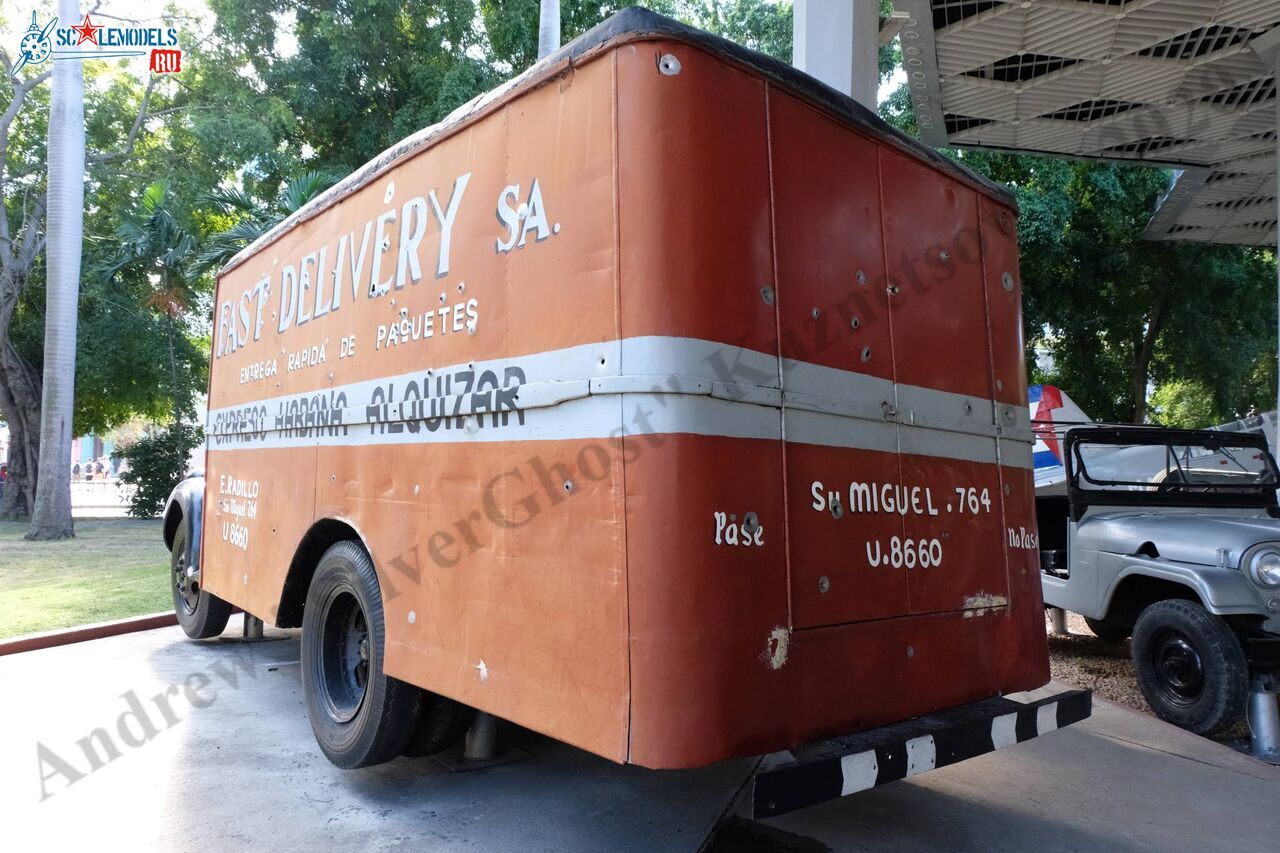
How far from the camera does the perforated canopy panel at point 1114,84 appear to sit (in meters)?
9.92

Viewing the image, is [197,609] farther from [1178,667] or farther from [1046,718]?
[1178,667]

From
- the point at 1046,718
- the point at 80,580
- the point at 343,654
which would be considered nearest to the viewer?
the point at 1046,718

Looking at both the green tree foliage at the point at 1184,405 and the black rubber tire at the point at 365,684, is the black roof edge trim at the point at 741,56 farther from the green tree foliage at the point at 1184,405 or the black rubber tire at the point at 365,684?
the green tree foliage at the point at 1184,405

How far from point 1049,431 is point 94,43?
641 inches

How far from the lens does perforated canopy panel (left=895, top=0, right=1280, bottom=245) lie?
32.6ft

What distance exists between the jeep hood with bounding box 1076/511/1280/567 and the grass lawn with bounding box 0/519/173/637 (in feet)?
26.8

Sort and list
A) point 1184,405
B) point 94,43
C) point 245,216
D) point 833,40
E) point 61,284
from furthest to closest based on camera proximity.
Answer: point 1184,405
point 94,43
point 245,216
point 61,284
point 833,40

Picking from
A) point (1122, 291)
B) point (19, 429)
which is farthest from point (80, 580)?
point (1122, 291)

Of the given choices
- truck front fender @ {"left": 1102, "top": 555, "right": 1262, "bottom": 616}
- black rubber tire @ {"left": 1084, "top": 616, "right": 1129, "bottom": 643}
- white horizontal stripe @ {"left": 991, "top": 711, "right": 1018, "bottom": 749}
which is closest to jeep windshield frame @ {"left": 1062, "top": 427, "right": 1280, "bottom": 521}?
truck front fender @ {"left": 1102, "top": 555, "right": 1262, "bottom": 616}

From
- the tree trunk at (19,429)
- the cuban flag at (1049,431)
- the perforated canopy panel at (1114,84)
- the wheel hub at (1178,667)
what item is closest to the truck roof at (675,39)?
the cuban flag at (1049,431)

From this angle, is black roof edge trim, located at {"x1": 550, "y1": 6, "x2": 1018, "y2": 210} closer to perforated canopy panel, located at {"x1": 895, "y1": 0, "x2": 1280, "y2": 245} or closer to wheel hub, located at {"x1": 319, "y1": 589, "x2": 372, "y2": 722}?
wheel hub, located at {"x1": 319, "y1": 589, "x2": 372, "y2": 722}

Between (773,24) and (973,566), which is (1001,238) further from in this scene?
(773,24)

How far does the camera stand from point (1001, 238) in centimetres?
383

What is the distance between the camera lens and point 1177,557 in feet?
17.3
